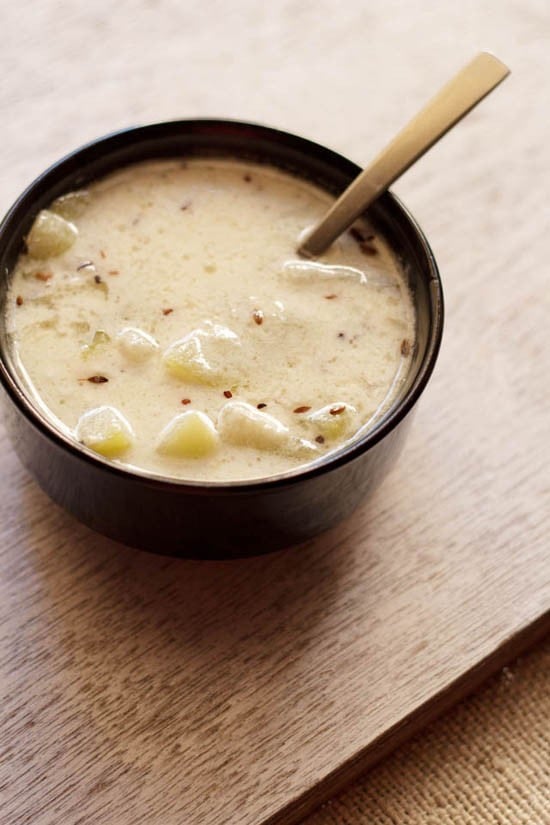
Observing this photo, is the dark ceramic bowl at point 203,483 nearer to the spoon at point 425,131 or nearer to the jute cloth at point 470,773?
the spoon at point 425,131

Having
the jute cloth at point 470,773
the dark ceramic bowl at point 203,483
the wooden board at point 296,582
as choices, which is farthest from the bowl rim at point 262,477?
the jute cloth at point 470,773

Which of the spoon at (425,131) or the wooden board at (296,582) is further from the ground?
the spoon at (425,131)

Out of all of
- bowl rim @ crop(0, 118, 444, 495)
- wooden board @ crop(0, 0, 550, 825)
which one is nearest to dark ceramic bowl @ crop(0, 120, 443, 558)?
bowl rim @ crop(0, 118, 444, 495)

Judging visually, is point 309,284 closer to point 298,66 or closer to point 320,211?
point 320,211

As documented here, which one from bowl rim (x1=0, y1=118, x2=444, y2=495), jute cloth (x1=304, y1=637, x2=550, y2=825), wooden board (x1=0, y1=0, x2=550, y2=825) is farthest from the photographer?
jute cloth (x1=304, y1=637, x2=550, y2=825)

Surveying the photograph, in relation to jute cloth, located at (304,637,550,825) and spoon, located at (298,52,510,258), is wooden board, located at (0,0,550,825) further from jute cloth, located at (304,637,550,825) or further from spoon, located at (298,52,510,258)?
spoon, located at (298,52,510,258)
